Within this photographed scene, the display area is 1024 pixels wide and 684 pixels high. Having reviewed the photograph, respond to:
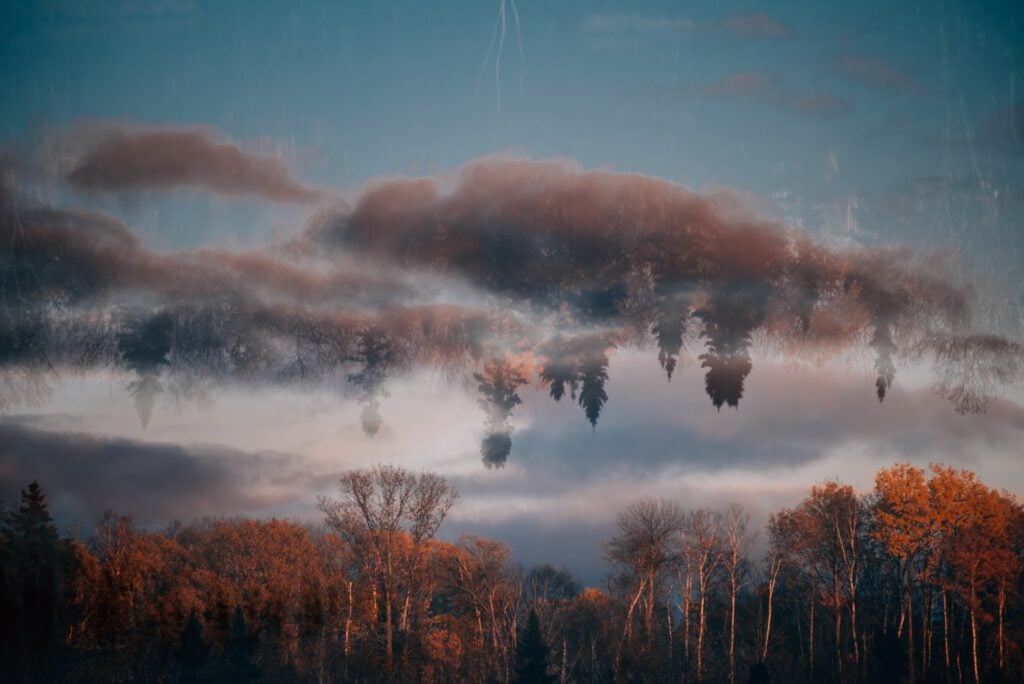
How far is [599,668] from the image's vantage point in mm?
51156

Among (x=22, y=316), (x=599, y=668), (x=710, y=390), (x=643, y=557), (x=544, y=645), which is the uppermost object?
(x=22, y=316)

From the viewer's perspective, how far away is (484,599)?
4650 centimetres

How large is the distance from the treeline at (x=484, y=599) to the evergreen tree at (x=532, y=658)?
0.09 meters

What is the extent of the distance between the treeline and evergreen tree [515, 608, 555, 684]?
86mm

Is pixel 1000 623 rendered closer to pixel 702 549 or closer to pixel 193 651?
pixel 702 549

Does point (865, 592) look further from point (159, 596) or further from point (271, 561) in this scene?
point (159, 596)

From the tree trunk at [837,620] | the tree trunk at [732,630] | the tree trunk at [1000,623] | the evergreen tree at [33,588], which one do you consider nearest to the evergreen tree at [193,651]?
the evergreen tree at [33,588]

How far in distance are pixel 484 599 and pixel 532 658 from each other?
27.6ft

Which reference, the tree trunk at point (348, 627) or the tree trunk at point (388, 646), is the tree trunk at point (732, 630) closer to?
the tree trunk at point (388, 646)

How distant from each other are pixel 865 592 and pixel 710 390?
4079 cm

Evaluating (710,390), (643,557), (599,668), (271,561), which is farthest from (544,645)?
(710,390)

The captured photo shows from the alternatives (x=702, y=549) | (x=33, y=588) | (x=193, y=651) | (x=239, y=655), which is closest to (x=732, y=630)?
(x=702, y=549)

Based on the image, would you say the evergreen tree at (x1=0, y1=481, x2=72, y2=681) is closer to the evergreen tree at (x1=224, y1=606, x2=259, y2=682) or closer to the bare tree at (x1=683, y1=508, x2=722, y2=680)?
the evergreen tree at (x1=224, y1=606, x2=259, y2=682)

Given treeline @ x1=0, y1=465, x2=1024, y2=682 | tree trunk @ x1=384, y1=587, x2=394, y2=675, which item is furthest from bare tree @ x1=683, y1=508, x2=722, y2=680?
tree trunk @ x1=384, y1=587, x2=394, y2=675
